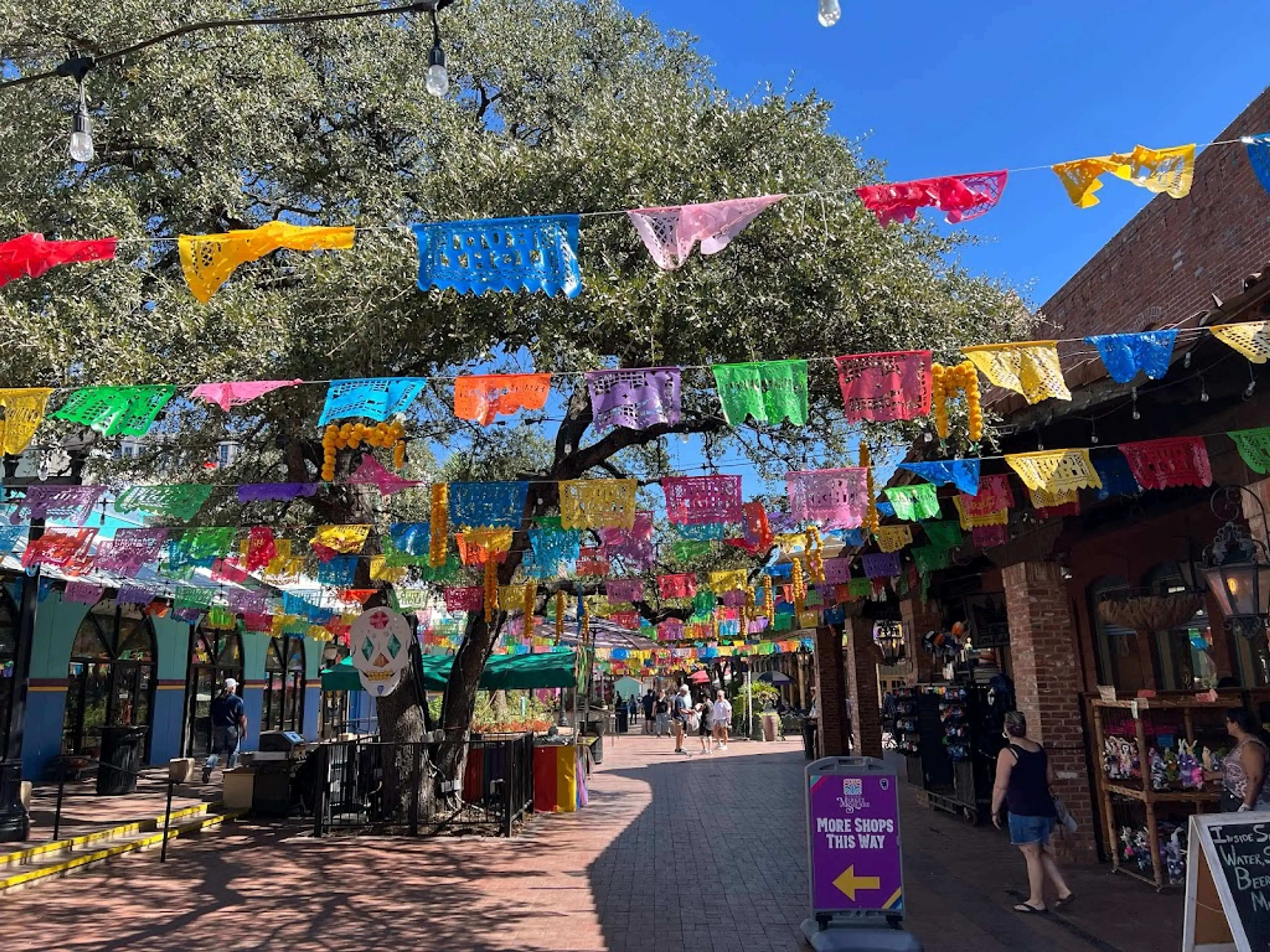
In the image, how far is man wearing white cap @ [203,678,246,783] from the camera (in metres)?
16.7

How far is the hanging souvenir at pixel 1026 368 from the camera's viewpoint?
703 cm

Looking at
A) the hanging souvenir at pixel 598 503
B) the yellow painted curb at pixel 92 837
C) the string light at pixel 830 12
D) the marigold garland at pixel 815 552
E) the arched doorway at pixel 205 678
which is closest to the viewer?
the string light at pixel 830 12

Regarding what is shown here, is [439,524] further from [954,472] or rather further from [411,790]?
[954,472]

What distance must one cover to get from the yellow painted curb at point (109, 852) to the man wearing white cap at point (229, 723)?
11.4ft

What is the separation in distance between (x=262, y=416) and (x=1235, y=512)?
1067 centimetres

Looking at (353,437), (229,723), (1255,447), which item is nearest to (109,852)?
(353,437)

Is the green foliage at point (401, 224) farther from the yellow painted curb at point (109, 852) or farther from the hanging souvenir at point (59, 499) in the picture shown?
the yellow painted curb at point (109, 852)

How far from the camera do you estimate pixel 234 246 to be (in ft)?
21.9

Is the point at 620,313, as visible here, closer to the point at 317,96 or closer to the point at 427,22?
the point at 317,96

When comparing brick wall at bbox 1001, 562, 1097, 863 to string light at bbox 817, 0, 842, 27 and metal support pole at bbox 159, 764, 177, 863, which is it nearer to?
string light at bbox 817, 0, 842, 27

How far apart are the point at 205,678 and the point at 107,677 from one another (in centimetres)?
360

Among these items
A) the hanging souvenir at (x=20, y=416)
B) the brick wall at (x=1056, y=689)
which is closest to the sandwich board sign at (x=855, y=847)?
the brick wall at (x=1056, y=689)

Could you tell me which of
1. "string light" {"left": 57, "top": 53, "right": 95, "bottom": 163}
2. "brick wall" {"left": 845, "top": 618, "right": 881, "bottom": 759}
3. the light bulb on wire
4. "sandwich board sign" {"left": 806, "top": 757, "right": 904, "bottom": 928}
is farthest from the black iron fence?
the light bulb on wire

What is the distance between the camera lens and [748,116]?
33.1 feet
